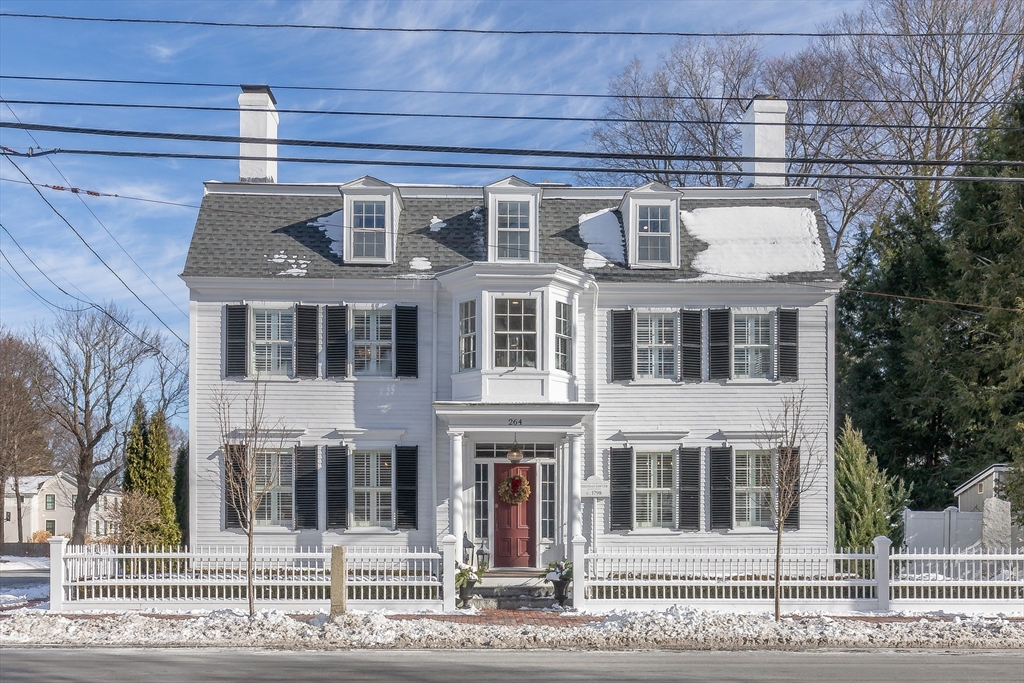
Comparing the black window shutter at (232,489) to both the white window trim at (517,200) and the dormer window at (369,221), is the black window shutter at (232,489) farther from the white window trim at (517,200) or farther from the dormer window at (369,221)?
the white window trim at (517,200)

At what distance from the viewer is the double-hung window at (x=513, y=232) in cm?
1978

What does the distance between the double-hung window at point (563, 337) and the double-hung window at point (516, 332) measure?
575 mm

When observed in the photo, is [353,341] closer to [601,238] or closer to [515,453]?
[515,453]

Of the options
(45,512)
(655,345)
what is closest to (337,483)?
(655,345)

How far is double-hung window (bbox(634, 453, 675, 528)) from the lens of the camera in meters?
19.4

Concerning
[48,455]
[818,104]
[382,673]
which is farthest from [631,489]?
[48,455]

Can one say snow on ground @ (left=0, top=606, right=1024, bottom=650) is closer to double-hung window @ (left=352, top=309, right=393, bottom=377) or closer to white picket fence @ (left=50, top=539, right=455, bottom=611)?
white picket fence @ (left=50, top=539, right=455, bottom=611)

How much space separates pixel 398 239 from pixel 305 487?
18.4 ft

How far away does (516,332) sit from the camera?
61.2 ft

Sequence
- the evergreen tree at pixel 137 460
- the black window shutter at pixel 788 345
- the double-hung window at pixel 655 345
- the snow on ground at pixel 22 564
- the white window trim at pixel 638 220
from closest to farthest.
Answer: the evergreen tree at pixel 137 460 < the black window shutter at pixel 788 345 < the double-hung window at pixel 655 345 < the white window trim at pixel 638 220 < the snow on ground at pixel 22 564

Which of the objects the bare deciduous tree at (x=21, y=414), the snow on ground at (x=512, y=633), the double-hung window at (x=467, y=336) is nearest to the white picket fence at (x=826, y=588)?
the snow on ground at (x=512, y=633)

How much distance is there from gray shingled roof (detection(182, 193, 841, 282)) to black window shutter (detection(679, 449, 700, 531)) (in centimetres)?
377

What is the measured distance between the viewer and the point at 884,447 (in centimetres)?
2956

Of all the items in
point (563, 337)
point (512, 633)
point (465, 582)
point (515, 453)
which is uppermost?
point (563, 337)
